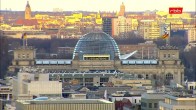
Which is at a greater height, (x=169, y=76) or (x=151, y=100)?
(x=169, y=76)

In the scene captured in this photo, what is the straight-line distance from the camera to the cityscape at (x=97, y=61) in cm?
6912

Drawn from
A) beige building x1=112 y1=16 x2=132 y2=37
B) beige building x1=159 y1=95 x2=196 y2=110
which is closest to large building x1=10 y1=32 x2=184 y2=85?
beige building x1=112 y1=16 x2=132 y2=37

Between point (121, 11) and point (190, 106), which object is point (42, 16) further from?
point (190, 106)

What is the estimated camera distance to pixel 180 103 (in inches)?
2274

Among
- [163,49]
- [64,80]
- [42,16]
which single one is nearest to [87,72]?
[64,80]

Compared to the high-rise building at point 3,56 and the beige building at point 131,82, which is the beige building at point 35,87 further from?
the high-rise building at point 3,56

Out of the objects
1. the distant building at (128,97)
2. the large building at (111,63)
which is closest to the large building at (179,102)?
the distant building at (128,97)

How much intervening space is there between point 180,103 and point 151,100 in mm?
10208

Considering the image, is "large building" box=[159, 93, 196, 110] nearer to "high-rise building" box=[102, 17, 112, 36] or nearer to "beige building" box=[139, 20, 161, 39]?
"beige building" box=[139, 20, 161, 39]

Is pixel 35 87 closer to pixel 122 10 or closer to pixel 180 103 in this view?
pixel 180 103

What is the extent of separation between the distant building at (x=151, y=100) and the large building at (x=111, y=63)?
116 feet

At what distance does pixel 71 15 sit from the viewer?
18550 centimetres

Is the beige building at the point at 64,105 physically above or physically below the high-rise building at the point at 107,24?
below

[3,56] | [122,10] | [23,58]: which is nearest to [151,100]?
[23,58]
